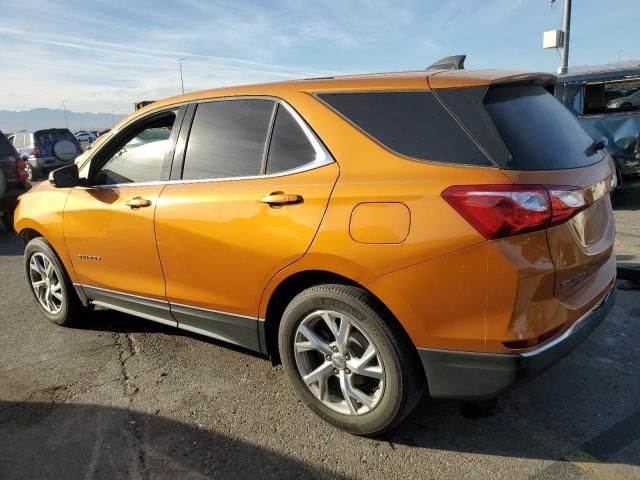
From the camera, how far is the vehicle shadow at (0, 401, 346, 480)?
8.04 feet

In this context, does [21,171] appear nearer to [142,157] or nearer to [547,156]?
[142,157]

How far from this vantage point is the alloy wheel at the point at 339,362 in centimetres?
249

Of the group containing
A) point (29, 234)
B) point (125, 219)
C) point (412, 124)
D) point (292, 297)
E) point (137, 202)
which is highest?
point (412, 124)

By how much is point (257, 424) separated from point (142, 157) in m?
1.89

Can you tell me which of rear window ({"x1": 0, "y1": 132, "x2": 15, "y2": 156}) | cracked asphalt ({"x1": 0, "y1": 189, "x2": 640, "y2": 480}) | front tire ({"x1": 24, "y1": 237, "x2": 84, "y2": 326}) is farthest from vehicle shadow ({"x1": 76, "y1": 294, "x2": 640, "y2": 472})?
rear window ({"x1": 0, "y1": 132, "x2": 15, "y2": 156})

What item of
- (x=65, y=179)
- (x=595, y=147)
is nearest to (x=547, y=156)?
(x=595, y=147)

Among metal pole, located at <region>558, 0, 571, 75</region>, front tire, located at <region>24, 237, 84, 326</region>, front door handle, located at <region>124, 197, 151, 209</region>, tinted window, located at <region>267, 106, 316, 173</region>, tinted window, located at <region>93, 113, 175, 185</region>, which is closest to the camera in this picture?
tinted window, located at <region>267, 106, 316, 173</region>

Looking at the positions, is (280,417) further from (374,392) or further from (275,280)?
(275,280)

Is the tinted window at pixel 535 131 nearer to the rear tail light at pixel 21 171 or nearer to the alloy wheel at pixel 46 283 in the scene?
the alloy wheel at pixel 46 283

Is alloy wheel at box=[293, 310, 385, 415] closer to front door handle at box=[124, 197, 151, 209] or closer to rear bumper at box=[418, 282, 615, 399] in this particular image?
rear bumper at box=[418, 282, 615, 399]

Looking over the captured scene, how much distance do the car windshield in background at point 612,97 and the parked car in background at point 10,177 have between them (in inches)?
353

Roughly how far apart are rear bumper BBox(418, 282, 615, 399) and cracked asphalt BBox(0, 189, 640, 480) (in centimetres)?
41

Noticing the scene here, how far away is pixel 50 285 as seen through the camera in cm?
431

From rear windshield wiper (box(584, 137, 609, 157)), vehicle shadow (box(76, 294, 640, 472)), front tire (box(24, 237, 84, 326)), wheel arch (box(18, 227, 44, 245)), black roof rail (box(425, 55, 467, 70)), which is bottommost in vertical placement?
vehicle shadow (box(76, 294, 640, 472))
